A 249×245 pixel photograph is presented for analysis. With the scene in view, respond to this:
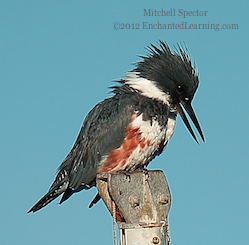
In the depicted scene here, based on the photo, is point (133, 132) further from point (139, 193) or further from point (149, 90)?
point (139, 193)

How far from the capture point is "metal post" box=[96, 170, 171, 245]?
14.0 ft

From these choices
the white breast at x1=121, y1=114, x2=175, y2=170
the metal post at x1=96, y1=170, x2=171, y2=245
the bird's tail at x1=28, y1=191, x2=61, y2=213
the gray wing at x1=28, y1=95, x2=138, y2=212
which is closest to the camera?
the metal post at x1=96, y1=170, x2=171, y2=245

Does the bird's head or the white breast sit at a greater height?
the bird's head

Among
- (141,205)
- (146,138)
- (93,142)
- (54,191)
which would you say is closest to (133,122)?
(146,138)

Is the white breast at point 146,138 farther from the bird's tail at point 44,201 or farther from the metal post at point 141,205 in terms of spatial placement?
the metal post at point 141,205

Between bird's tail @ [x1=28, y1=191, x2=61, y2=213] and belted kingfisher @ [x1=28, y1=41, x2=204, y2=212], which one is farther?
bird's tail @ [x1=28, y1=191, x2=61, y2=213]

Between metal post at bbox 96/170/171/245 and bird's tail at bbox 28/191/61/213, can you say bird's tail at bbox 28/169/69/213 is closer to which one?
bird's tail at bbox 28/191/61/213

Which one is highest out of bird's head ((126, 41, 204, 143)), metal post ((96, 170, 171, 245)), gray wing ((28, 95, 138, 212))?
bird's head ((126, 41, 204, 143))

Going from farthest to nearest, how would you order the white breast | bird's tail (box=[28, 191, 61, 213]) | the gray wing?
bird's tail (box=[28, 191, 61, 213])
the gray wing
the white breast

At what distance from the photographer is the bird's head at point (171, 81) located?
716 centimetres

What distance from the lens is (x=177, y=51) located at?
24.8 ft

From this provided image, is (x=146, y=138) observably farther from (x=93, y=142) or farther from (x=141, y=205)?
(x=141, y=205)

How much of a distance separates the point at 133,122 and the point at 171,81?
3.54ft

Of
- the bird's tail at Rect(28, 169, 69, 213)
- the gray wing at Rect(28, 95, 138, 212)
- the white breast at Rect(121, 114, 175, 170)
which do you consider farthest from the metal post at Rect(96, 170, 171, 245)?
the bird's tail at Rect(28, 169, 69, 213)
